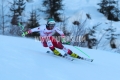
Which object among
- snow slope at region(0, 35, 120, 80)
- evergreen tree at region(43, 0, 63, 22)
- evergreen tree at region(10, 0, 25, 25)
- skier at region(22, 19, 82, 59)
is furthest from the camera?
evergreen tree at region(10, 0, 25, 25)

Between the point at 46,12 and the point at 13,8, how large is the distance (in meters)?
2.71

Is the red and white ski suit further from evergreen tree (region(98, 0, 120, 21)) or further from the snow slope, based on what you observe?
evergreen tree (region(98, 0, 120, 21))

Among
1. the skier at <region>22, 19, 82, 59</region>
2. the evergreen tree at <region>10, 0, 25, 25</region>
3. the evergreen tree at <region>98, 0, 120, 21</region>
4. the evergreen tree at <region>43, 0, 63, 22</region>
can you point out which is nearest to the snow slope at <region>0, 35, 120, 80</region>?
the skier at <region>22, 19, 82, 59</region>

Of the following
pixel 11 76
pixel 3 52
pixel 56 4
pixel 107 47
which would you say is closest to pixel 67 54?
pixel 3 52

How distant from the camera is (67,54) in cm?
756

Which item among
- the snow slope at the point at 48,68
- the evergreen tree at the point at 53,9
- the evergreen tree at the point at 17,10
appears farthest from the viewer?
the evergreen tree at the point at 17,10

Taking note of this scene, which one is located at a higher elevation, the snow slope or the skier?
the skier

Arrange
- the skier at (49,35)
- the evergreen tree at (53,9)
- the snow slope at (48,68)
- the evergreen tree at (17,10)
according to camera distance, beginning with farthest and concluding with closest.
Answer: the evergreen tree at (17,10)
the evergreen tree at (53,9)
the skier at (49,35)
the snow slope at (48,68)

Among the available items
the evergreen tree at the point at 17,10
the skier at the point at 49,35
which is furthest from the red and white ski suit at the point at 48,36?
the evergreen tree at the point at 17,10

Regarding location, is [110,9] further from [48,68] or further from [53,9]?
[48,68]

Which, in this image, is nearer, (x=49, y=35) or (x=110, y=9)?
(x=49, y=35)

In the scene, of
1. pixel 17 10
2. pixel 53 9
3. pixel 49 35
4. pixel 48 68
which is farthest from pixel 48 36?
pixel 17 10

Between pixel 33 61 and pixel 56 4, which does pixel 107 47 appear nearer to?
pixel 56 4

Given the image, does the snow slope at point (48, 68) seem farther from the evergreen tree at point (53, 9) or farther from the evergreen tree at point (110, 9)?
the evergreen tree at point (110, 9)
